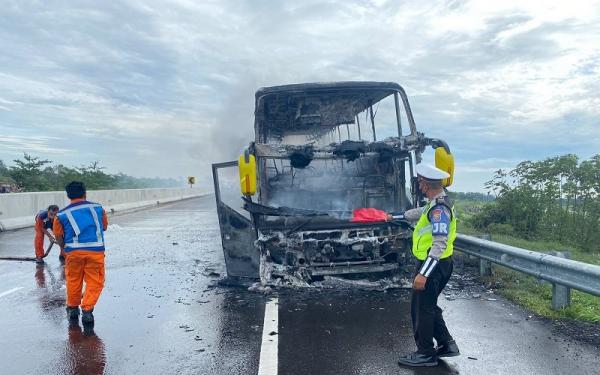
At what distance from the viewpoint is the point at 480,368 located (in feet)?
13.0

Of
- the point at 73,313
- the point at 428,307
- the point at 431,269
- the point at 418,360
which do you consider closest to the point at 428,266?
the point at 431,269

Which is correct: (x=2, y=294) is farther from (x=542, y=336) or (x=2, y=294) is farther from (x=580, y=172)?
(x=580, y=172)

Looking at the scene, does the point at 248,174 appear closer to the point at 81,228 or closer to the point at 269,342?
the point at 81,228

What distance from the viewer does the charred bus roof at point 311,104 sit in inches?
276

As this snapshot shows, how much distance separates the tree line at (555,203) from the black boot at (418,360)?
964 cm

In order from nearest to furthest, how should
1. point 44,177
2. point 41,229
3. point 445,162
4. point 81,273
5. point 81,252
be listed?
1. point 81,252
2. point 81,273
3. point 445,162
4. point 41,229
5. point 44,177

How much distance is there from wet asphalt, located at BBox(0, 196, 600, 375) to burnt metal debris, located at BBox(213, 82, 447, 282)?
47cm

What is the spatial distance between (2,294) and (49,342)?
99.8 inches

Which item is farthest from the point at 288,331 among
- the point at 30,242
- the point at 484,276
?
the point at 30,242

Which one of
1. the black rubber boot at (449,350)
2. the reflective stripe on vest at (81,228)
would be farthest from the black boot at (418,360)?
the reflective stripe on vest at (81,228)

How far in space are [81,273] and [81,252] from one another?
0.28m

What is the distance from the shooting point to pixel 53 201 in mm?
17922

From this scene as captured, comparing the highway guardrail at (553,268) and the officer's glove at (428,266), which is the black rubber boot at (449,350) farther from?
the highway guardrail at (553,268)

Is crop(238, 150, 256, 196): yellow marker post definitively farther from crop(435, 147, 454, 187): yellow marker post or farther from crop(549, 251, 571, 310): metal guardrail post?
crop(549, 251, 571, 310): metal guardrail post
